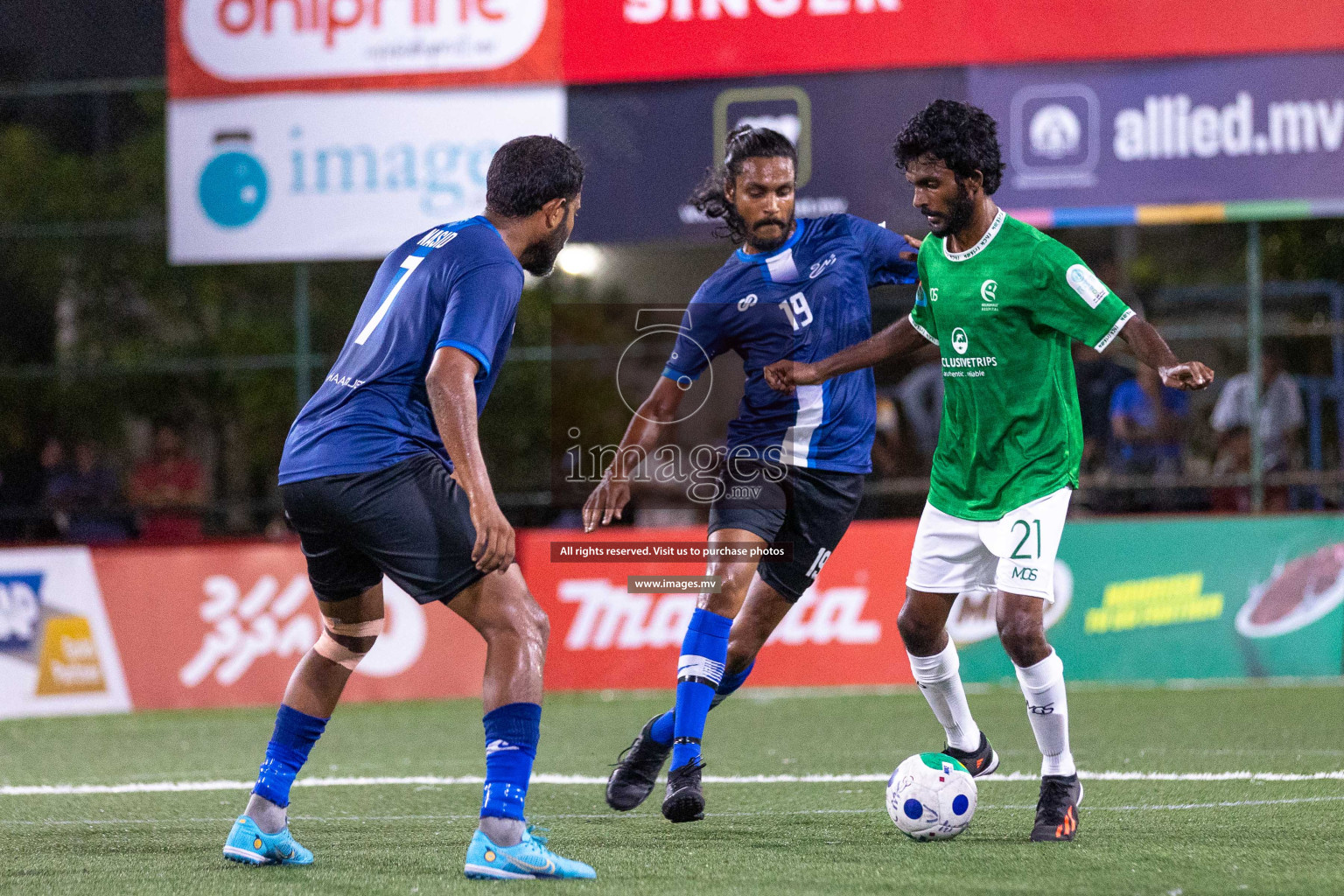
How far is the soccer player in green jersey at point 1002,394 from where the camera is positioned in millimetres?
5004

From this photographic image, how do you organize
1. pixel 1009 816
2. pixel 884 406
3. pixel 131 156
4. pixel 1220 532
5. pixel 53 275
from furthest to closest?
pixel 131 156 → pixel 53 275 → pixel 884 406 → pixel 1220 532 → pixel 1009 816

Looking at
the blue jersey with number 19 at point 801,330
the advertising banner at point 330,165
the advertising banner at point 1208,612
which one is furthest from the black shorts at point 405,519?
the advertising banner at point 330,165

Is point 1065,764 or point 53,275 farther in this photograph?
point 53,275

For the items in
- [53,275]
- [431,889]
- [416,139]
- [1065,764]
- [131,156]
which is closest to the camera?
[431,889]

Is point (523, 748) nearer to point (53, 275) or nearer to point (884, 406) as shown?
point (884, 406)

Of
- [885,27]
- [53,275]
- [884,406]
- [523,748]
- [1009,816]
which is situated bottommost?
[1009,816]

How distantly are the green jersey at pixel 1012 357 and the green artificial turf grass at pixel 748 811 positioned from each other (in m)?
1.16

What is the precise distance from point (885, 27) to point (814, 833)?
778 cm

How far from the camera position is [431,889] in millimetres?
4184

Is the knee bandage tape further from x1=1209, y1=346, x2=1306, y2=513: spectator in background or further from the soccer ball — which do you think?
x1=1209, y1=346, x2=1306, y2=513: spectator in background

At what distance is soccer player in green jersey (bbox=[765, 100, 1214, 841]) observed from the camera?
5.00m

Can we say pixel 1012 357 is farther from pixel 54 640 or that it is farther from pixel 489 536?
pixel 54 640

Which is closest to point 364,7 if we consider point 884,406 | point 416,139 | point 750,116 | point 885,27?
point 416,139

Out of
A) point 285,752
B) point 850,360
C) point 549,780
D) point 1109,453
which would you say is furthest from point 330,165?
point 285,752
